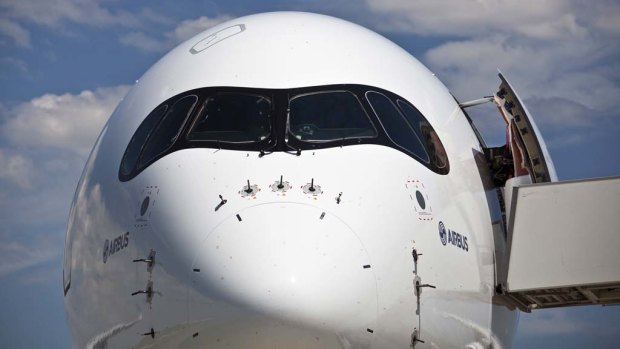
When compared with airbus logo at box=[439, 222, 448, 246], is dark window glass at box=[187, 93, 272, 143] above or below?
above

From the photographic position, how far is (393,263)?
39.1ft

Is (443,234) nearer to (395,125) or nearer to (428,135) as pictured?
(395,125)

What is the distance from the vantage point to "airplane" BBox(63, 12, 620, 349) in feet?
37.0

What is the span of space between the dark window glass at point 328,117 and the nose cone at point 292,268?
5.27ft

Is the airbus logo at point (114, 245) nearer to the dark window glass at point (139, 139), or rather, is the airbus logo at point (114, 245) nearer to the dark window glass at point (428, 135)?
the dark window glass at point (139, 139)

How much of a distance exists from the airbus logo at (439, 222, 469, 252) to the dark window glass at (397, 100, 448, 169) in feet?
2.92

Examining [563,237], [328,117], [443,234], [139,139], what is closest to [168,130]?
[139,139]

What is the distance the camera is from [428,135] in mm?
14141

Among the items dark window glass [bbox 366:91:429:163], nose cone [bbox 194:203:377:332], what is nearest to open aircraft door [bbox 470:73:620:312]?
dark window glass [bbox 366:91:429:163]

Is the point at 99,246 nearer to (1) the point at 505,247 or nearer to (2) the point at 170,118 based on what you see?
(2) the point at 170,118

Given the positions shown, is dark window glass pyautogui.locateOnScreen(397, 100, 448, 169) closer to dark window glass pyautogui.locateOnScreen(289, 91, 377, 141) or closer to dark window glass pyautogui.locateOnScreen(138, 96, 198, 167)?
dark window glass pyautogui.locateOnScreen(289, 91, 377, 141)

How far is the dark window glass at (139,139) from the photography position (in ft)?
44.9

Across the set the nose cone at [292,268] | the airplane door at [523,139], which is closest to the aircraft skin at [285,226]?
the nose cone at [292,268]

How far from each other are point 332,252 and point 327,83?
3056 mm
